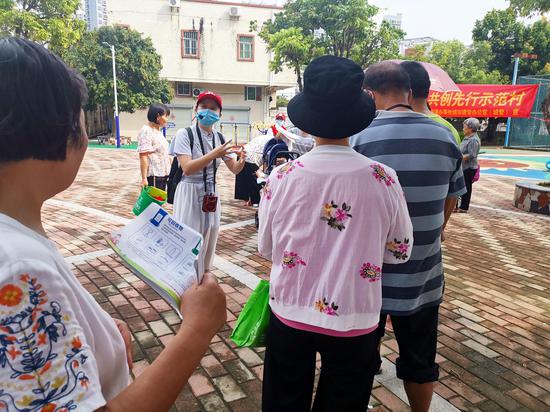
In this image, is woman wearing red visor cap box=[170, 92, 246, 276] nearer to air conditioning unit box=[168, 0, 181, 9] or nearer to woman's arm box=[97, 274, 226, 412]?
woman's arm box=[97, 274, 226, 412]

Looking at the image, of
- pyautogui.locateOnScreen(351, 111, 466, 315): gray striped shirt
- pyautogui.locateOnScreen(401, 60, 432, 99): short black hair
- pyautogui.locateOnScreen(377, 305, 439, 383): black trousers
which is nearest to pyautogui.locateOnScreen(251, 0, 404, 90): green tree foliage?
pyautogui.locateOnScreen(401, 60, 432, 99): short black hair

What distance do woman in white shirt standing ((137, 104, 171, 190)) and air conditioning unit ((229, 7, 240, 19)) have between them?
28409mm

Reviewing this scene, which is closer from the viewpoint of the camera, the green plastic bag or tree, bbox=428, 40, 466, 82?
the green plastic bag

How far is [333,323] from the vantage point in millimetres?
1606

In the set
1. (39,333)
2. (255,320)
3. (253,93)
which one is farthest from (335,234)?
(253,93)

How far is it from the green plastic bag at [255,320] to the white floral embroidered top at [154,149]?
4.12 m

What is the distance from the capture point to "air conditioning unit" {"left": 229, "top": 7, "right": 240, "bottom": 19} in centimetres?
3091

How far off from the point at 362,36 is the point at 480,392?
78.6 ft

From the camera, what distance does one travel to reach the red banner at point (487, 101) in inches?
840

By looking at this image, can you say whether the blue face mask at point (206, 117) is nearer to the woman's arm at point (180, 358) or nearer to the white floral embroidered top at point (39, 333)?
the woman's arm at point (180, 358)

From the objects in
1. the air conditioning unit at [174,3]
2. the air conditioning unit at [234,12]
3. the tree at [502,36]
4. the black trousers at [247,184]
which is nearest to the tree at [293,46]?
the air conditioning unit at [234,12]

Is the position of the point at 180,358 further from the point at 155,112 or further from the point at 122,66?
the point at 122,66

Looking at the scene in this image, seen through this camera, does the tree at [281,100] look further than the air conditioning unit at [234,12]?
Yes

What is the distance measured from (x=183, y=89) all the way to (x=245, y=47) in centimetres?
583
